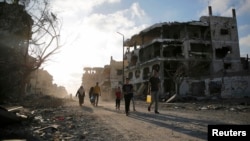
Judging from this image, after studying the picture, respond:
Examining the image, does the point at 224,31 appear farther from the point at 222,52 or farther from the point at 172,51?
the point at 172,51

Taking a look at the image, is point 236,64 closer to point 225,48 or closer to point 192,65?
point 225,48

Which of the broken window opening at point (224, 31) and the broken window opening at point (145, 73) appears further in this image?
the broken window opening at point (145, 73)

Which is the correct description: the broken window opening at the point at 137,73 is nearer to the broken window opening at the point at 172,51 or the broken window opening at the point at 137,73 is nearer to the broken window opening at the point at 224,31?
the broken window opening at the point at 172,51

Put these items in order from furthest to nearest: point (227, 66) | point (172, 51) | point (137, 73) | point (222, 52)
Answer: point (137, 73) < point (222, 52) < point (172, 51) < point (227, 66)

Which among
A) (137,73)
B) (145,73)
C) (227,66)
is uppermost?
(227,66)

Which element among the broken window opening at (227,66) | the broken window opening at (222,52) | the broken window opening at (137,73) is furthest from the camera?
the broken window opening at (137,73)

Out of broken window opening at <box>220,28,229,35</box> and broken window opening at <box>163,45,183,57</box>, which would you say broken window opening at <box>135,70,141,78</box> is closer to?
broken window opening at <box>163,45,183,57</box>

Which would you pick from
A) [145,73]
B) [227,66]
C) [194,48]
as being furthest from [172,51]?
[227,66]

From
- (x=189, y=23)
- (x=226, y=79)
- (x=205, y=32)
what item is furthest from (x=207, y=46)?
(x=226, y=79)

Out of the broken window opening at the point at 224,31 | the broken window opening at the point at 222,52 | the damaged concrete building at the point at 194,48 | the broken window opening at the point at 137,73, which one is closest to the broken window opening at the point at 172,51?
the damaged concrete building at the point at 194,48

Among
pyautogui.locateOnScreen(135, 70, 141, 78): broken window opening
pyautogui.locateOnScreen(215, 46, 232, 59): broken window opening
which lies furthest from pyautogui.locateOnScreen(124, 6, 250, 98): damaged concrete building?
pyautogui.locateOnScreen(135, 70, 141, 78): broken window opening

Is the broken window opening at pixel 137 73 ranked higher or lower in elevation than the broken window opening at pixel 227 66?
lower

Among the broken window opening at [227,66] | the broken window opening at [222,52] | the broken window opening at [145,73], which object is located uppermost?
the broken window opening at [222,52]

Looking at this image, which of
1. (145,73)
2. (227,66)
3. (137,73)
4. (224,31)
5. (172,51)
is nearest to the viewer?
(227,66)
